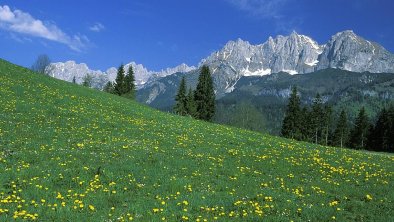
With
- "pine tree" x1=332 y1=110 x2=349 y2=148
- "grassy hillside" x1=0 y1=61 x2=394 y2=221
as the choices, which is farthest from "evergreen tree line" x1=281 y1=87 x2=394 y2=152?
"grassy hillside" x1=0 y1=61 x2=394 y2=221

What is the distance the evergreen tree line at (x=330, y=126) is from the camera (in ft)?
366

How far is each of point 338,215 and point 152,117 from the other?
102 feet

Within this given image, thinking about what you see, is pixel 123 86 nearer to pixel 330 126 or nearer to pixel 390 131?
pixel 330 126

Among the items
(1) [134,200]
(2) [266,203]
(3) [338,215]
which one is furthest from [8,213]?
(3) [338,215]

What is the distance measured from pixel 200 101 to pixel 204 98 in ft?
4.37

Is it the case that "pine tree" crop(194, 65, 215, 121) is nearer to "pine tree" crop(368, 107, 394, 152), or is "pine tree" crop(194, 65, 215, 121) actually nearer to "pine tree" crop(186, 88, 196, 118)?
"pine tree" crop(186, 88, 196, 118)

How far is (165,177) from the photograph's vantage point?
62.1 ft

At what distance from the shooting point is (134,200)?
15562 millimetres

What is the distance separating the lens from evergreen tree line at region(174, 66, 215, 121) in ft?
350

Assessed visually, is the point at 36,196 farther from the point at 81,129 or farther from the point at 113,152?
the point at 81,129

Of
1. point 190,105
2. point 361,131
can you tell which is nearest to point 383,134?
point 361,131

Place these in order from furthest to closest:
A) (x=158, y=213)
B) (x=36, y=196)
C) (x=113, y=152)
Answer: (x=113, y=152) → (x=36, y=196) → (x=158, y=213)

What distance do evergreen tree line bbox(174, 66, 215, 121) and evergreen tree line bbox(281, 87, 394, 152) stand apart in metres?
22.4

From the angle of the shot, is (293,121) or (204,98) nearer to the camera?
(204,98)
